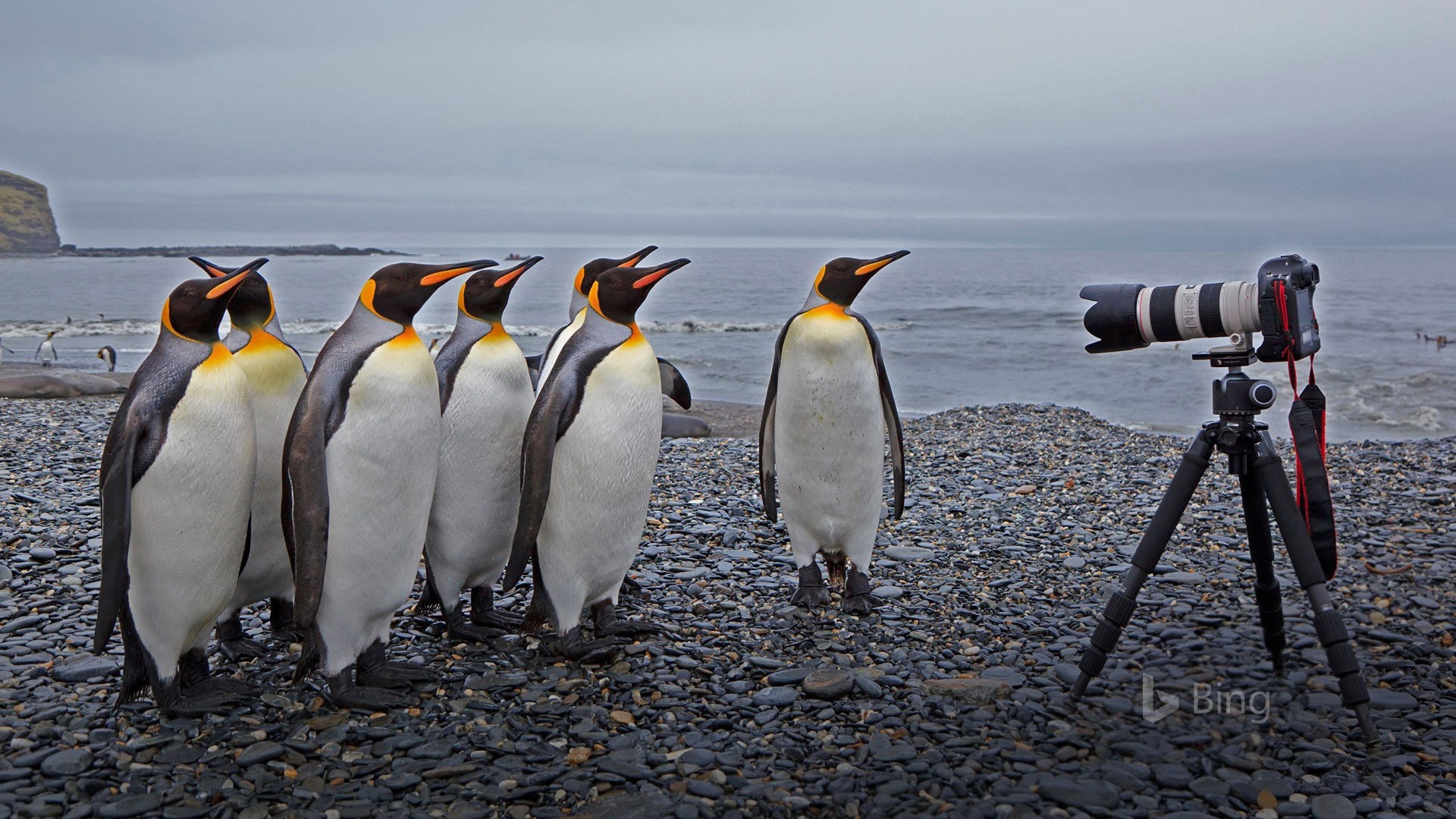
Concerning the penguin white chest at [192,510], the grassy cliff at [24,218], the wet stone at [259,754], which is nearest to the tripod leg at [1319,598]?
the wet stone at [259,754]

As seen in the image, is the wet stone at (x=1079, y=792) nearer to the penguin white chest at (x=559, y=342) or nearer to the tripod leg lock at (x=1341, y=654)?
the tripod leg lock at (x=1341, y=654)

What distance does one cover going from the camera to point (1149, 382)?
1712 cm

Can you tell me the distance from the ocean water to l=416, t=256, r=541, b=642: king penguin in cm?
1064

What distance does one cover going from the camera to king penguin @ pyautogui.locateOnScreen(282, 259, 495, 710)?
3074 millimetres

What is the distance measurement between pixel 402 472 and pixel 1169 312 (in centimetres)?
249

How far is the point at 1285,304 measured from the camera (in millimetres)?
2830

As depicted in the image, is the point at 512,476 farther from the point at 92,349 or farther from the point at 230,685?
the point at 92,349

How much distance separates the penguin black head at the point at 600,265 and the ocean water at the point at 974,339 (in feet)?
32.8

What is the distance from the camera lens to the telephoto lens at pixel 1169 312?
296 centimetres

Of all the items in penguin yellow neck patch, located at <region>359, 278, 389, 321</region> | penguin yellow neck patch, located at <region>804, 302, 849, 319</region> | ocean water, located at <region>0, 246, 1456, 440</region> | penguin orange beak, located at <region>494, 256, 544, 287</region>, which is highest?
penguin orange beak, located at <region>494, 256, 544, 287</region>

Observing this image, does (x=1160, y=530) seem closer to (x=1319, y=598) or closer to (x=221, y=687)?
(x=1319, y=598)

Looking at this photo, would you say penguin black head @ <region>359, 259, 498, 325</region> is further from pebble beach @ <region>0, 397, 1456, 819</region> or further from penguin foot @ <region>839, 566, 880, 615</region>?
penguin foot @ <region>839, 566, 880, 615</region>

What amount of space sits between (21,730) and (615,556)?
1942 mm

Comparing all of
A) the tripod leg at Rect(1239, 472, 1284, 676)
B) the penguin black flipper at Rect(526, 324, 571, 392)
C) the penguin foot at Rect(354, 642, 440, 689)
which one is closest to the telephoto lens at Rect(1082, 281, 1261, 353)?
the tripod leg at Rect(1239, 472, 1284, 676)
